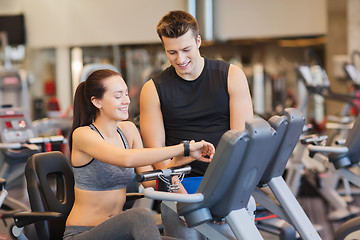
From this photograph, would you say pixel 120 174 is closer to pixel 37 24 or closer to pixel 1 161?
pixel 1 161

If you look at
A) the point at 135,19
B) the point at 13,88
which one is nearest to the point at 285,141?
the point at 13,88

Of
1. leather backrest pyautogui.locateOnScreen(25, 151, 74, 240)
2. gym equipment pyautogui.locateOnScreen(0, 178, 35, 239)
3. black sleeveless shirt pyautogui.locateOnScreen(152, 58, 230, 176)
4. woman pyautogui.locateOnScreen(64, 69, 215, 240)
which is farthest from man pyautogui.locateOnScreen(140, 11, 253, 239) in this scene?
gym equipment pyautogui.locateOnScreen(0, 178, 35, 239)

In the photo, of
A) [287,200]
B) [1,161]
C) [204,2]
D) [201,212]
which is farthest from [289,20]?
[201,212]

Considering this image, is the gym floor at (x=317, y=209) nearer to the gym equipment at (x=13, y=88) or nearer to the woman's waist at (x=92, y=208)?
the gym equipment at (x=13, y=88)

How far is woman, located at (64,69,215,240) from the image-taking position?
2.21 metres

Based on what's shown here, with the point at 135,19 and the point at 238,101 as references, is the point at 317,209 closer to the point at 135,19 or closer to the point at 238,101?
the point at 238,101

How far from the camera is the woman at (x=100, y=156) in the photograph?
86.8 inches

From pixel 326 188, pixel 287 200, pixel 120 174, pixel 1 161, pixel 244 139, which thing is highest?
pixel 244 139

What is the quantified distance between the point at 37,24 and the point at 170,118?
900cm

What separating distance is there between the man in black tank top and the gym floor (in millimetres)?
1767

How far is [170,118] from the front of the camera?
2.45 metres

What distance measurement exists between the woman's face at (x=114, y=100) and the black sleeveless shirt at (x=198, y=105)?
0.56ft

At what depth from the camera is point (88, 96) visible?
243cm

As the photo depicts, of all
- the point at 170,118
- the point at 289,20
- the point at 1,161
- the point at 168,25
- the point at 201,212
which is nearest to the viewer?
the point at 201,212
